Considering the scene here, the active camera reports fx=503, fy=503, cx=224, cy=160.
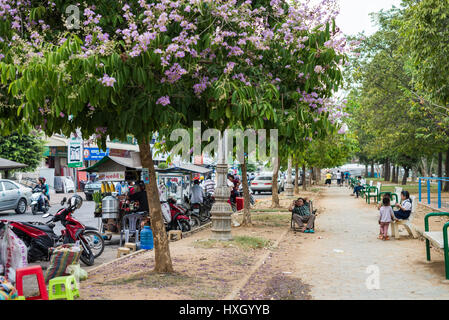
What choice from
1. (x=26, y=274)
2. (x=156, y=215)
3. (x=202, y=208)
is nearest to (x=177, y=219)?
(x=202, y=208)

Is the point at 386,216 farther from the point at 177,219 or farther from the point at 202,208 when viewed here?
the point at 202,208

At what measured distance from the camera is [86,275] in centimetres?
813

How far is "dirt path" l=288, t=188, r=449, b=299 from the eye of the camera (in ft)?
23.6

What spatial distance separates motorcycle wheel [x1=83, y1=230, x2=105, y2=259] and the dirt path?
13.5ft

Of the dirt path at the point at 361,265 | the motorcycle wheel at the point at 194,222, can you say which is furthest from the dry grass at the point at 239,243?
the motorcycle wheel at the point at 194,222

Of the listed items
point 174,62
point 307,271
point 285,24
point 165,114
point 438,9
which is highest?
point 438,9

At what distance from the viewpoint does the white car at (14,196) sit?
2095cm

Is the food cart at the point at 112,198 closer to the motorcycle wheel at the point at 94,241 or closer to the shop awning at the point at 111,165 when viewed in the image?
the shop awning at the point at 111,165

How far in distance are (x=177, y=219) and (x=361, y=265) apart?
21.0 ft

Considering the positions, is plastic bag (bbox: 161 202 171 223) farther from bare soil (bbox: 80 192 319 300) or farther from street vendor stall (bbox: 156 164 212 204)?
street vendor stall (bbox: 156 164 212 204)

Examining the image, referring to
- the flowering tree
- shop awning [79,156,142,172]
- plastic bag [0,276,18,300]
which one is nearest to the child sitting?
the flowering tree
